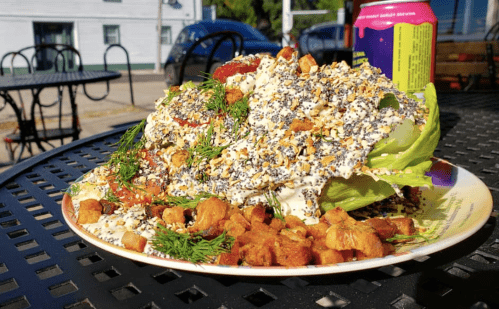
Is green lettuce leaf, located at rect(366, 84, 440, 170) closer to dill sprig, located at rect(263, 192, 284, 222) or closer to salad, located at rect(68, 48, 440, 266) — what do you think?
salad, located at rect(68, 48, 440, 266)

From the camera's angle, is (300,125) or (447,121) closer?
(300,125)

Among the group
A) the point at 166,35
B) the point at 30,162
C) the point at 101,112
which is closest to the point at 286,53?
the point at 30,162

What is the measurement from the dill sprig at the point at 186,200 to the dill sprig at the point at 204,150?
78mm

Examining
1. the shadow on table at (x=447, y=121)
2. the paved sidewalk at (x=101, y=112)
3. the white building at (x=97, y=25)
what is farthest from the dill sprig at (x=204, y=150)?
the white building at (x=97, y=25)

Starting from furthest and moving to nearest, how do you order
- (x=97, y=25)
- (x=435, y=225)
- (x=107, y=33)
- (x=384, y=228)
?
(x=107, y=33) < (x=97, y=25) < (x=435, y=225) < (x=384, y=228)

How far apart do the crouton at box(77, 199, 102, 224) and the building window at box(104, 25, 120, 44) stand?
72.8 ft

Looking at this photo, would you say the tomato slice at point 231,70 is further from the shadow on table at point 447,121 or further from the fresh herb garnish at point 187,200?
the shadow on table at point 447,121

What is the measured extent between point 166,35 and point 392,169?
2289cm

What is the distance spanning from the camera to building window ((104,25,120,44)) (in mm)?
21391

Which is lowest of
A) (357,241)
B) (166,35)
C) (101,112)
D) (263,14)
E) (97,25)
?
(101,112)

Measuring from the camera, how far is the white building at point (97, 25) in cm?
1948

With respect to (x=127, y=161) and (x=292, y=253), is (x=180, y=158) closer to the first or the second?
(x=127, y=161)

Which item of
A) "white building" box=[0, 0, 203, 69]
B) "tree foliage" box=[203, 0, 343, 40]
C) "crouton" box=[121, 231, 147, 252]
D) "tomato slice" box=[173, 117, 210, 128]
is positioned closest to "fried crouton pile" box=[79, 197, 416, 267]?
"crouton" box=[121, 231, 147, 252]

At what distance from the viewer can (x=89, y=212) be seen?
930 millimetres
